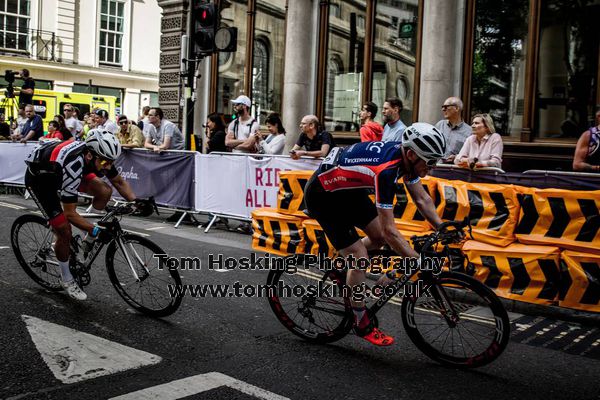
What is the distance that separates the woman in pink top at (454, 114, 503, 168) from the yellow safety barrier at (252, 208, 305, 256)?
2.25 m

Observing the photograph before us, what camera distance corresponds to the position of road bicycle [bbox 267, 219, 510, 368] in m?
4.68

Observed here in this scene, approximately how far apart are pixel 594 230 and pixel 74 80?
117 feet

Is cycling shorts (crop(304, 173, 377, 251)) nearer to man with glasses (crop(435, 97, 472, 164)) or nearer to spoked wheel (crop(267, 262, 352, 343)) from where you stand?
spoked wheel (crop(267, 262, 352, 343))

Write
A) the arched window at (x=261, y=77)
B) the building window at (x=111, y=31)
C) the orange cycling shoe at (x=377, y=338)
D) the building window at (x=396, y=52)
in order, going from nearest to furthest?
the orange cycling shoe at (x=377, y=338) < the building window at (x=396, y=52) < the arched window at (x=261, y=77) < the building window at (x=111, y=31)

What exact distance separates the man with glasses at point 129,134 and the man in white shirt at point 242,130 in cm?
231

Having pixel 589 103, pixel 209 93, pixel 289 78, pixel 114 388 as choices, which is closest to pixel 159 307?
pixel 114 388

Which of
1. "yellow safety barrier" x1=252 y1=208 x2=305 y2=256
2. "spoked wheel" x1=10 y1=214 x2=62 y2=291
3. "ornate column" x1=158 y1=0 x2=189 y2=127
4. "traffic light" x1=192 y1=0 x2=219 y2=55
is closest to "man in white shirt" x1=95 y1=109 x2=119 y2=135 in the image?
"ornate column" x1=158 y1=0 x2=189 y2=127

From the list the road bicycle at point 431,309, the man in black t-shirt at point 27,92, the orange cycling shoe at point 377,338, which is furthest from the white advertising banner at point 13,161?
the orange cycling shoe at point 377,338

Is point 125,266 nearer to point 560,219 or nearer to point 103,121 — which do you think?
point 560,219

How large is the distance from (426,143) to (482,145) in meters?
4.44

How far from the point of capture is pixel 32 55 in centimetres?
3622

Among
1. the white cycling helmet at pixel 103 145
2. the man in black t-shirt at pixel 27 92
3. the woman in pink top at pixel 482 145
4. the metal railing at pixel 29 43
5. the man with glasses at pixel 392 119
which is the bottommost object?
the white cycling helmet at pixel 103 145

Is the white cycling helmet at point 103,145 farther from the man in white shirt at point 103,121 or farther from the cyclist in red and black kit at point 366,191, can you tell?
the man in white shirt at point 103,121

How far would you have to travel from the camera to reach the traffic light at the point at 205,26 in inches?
500
